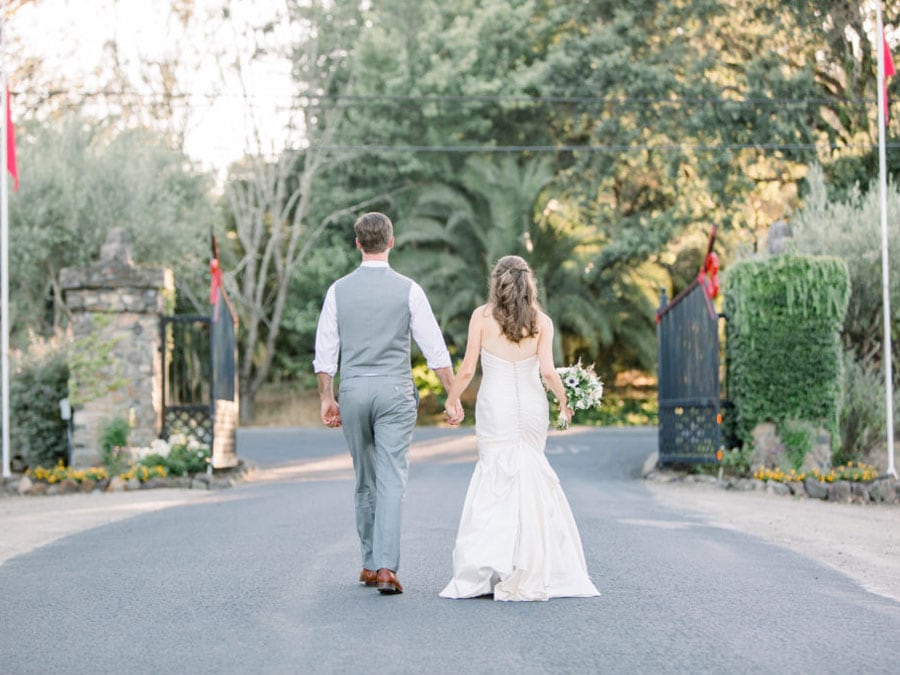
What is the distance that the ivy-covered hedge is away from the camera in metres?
15.9

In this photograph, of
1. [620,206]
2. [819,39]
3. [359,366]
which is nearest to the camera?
[359,366]

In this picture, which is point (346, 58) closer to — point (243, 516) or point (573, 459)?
point (573, 459)

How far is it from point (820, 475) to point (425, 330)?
32.0 ft

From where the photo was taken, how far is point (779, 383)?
16234mm

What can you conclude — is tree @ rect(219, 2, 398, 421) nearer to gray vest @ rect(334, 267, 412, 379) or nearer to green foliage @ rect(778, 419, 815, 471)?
green foliage @ rect(778, 419, 815, 471)

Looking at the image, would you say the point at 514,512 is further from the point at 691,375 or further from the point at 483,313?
the point at 691,375

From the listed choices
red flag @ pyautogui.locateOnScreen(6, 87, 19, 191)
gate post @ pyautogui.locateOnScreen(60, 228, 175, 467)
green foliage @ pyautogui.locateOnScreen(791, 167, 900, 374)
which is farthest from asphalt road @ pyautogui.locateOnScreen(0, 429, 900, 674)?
green foliage @ pyautogui.locateOnScreen(791, 167, 900, 374)

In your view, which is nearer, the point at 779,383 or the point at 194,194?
the point at 779,383

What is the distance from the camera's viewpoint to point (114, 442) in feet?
56.9

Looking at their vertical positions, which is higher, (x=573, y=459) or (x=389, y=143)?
(x=389, y=143)

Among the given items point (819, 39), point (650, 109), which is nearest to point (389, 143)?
point (650, 109)

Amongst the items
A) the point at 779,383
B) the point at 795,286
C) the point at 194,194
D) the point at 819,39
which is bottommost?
the point at 779,383

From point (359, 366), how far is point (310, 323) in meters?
29.4

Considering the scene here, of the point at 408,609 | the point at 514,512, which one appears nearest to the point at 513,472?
the point at 514,512
